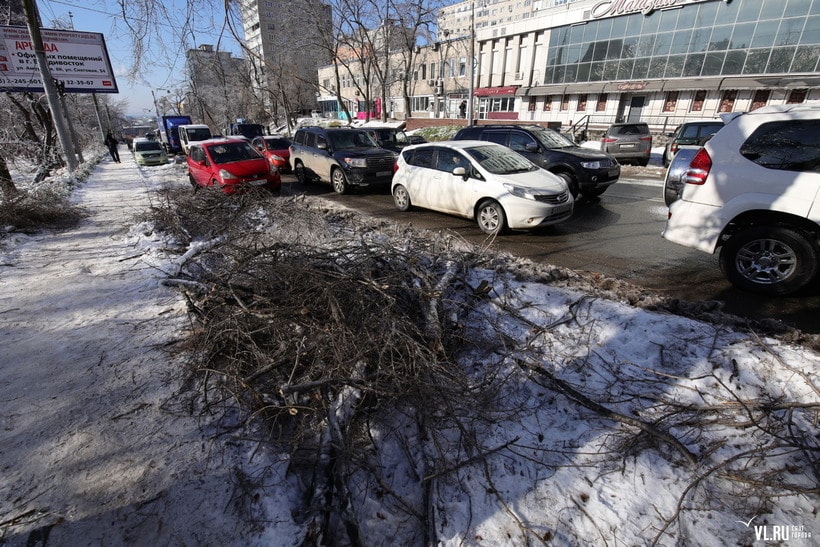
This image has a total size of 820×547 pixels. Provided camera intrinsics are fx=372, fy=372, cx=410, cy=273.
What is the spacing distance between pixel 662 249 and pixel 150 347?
7218mm

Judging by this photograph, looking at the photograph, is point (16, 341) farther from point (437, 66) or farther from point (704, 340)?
point (437, 66)

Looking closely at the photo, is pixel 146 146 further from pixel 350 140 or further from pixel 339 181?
pixel 339 181

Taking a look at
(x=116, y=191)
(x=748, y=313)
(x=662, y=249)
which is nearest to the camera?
(x=748, y=313)

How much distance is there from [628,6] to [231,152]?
34.6m

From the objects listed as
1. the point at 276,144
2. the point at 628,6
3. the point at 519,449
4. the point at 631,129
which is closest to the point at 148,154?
the point at 276,144

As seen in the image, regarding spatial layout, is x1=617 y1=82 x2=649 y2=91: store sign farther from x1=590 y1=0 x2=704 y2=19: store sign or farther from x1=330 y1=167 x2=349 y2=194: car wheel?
x1=330 y1=167 x2=349 y2=194: car wheel

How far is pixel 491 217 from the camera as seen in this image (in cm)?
687

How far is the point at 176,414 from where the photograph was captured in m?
2.79

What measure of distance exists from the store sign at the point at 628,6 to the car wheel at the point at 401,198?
33.1 meters

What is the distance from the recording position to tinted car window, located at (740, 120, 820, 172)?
386cm

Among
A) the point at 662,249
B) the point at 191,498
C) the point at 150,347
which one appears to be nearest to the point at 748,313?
the point at 662,249

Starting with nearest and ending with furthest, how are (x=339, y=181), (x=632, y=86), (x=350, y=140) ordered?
(x=339, y=181) → (x=350, y=140) → (x=632, y=86)

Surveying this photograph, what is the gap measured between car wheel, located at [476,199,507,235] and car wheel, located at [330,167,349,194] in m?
5.44

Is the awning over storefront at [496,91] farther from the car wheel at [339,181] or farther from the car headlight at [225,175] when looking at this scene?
the car headlight at [225,175]
